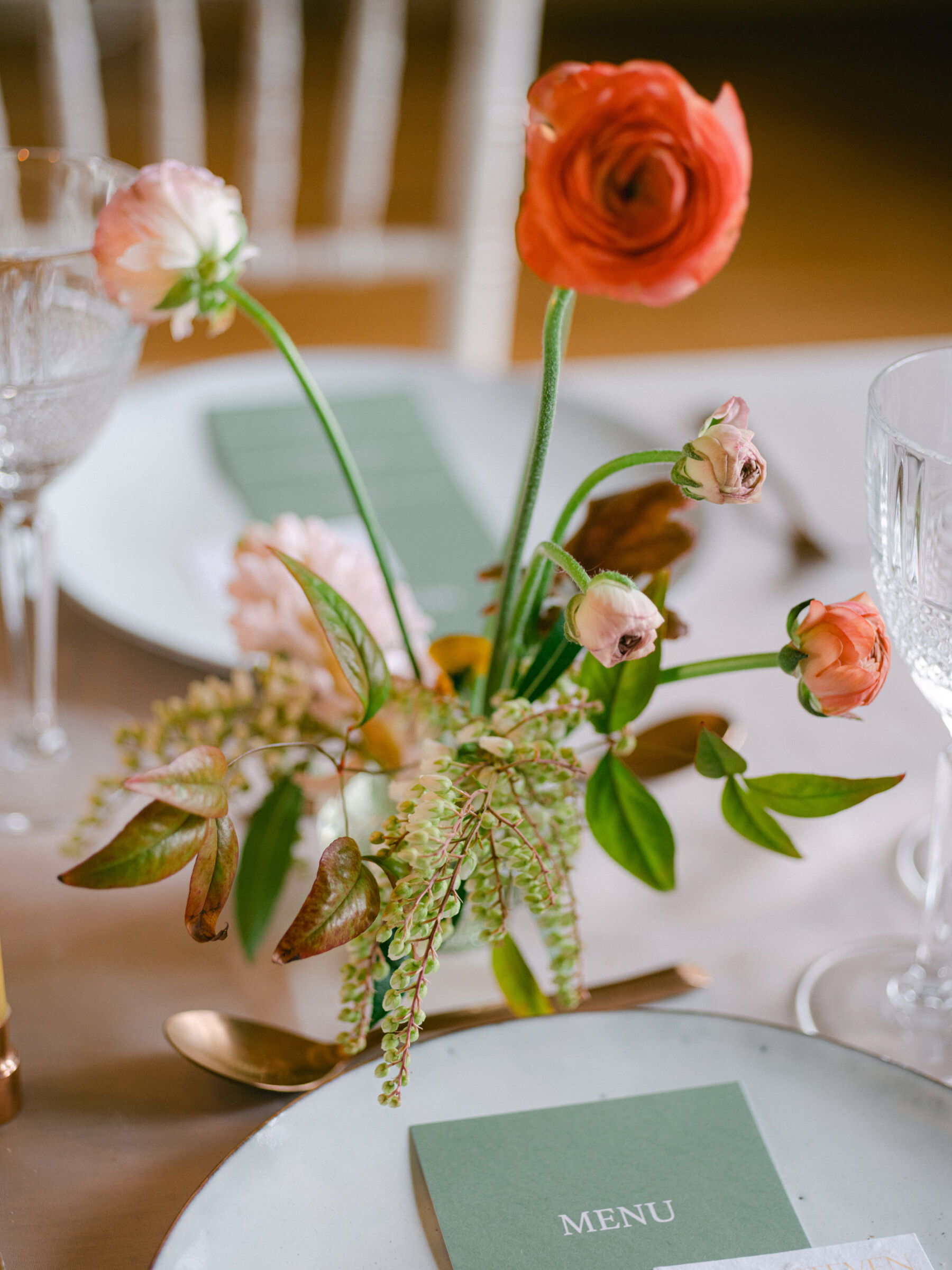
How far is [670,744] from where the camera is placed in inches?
20.4

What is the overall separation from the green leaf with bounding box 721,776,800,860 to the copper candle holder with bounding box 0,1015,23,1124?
0.25 m

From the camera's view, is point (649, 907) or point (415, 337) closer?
point (649, 907)

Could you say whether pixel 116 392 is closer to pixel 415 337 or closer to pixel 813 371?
pixel 813 371

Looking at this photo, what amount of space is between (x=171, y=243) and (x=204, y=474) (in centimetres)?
42

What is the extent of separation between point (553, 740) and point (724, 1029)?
12 centimetres

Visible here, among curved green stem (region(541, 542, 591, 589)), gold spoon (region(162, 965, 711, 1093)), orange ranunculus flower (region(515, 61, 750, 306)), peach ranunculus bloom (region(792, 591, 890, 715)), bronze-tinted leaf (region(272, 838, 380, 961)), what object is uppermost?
orange ranunculus flower (region(515, 61, 750, 306))

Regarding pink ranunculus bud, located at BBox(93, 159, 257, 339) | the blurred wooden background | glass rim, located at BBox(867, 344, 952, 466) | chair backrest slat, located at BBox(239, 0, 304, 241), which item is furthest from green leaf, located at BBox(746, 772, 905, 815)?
the blurred wooden background

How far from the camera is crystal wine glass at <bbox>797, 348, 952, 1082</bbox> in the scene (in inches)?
16.3

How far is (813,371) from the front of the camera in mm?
983

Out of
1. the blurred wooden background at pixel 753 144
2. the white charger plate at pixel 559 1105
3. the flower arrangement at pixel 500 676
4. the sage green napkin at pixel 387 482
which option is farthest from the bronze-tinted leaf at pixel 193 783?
the blurred wooden background at pixel 753 144

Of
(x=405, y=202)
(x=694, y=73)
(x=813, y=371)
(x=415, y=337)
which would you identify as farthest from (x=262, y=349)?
(x=694, y=73)

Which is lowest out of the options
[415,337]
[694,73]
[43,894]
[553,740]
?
[415,337]

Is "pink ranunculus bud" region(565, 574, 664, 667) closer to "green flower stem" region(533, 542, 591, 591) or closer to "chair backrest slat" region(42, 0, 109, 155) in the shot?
"green flower stem" region(533, 542, 591, 591)

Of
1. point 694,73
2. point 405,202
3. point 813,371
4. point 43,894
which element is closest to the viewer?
point 43,894
